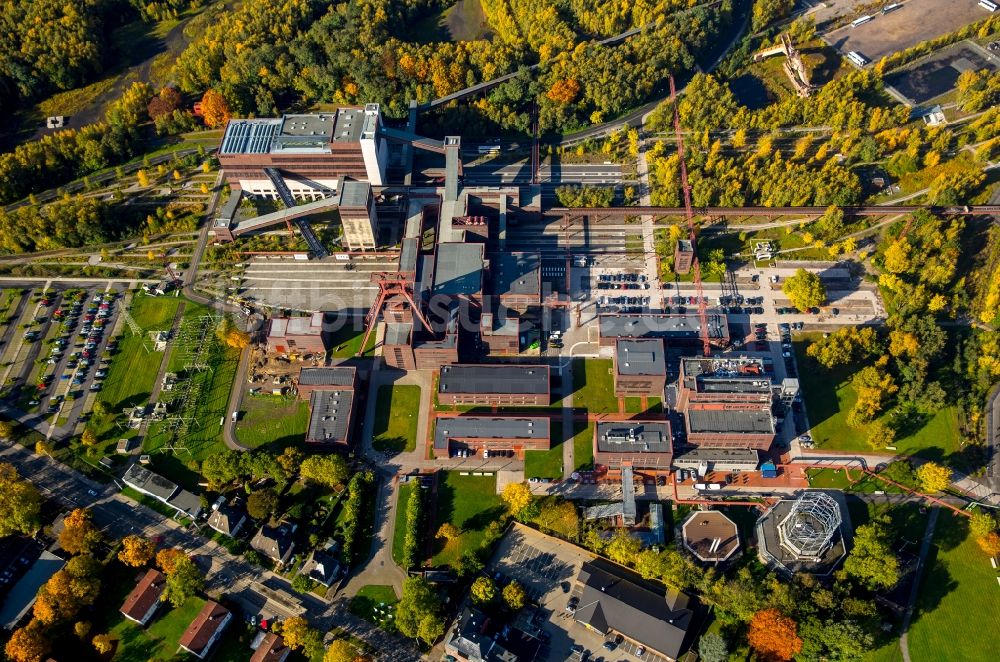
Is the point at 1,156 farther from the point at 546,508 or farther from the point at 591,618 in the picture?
the point at 591,618

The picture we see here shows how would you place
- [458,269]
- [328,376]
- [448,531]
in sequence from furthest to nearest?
[458,269], [328,376], [448,531]

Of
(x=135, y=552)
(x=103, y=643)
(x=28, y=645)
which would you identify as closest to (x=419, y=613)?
(x=135, y=552)

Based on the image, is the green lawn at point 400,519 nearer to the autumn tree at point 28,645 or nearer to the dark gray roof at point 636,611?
the dark gray roof at point 636,611

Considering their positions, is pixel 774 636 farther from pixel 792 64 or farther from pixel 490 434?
pixel 792 64

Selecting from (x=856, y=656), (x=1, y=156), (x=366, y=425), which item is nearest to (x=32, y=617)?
(x=366, y=425)

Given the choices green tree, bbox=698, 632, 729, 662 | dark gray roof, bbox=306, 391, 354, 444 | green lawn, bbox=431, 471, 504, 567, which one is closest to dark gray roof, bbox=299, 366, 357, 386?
dark gray roof, bbox=306, 391, 354, 444
